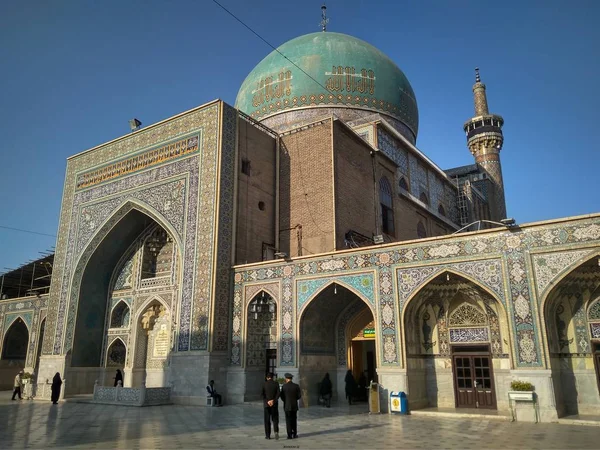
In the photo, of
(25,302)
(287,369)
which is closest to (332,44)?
(287,369)

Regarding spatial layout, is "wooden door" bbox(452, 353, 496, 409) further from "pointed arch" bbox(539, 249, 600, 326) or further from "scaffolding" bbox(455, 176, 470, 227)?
"scaffolding" bbox(455, 176, 470, 227)

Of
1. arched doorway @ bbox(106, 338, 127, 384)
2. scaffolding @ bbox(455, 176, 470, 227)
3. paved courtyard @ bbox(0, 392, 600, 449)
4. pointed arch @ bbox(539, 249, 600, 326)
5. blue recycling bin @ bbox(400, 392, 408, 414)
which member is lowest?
paved courtyard @ bbox(0, 392, 600, 449)

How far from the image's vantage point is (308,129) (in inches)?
636

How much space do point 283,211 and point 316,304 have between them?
413cm

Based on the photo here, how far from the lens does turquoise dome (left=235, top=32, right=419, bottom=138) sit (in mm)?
19766

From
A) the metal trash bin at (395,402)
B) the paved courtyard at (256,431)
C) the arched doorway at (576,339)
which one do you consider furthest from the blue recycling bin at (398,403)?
the arched doorway at (576,339)

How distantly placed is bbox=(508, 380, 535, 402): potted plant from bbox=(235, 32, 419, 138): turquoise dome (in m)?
13.1

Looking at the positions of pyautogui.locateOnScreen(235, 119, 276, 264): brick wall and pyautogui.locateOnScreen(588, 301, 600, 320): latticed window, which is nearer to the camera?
pyautogui.locateOnScreen(588, 301, 600, 320): latticed window

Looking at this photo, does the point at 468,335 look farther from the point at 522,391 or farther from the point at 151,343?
the point at 151,343

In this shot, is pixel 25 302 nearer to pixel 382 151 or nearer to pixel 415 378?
pixel 382 151

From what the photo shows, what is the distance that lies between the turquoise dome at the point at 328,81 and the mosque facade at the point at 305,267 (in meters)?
0.09

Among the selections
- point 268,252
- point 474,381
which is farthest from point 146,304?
point 474,381

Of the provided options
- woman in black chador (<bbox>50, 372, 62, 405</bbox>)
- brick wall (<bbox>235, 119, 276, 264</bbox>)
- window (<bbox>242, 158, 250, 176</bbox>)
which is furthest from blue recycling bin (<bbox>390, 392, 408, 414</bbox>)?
woman in black chador (<bbox>50, 372, 62, 405</bbox>)

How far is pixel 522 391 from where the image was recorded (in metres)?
9.25
